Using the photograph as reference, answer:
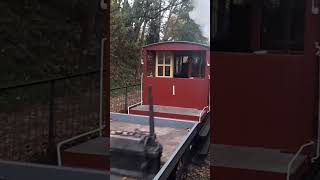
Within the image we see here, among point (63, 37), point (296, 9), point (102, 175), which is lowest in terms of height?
point (102, 175)

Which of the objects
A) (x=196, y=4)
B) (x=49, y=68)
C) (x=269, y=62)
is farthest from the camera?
(x=269, y=62)

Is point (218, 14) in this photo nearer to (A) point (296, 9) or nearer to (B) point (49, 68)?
(A) point (296, 9)

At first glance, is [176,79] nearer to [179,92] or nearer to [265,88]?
[179,92]

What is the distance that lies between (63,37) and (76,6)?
137 millimetres

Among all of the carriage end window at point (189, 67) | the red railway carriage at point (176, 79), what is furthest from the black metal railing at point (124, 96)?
the carriage end window at point (189, 67)

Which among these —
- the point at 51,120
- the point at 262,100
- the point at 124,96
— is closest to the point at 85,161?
the point at 51,120

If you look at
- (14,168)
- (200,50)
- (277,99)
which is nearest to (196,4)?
(200,50)

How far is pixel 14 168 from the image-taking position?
217cm

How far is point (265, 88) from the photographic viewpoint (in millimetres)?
2232

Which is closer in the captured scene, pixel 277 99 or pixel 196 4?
pixel 196 4

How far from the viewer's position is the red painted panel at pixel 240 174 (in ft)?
6.59

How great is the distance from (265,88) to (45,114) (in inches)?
37.8

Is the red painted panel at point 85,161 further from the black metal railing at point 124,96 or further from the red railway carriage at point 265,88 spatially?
the red railway carriage at point 265,88

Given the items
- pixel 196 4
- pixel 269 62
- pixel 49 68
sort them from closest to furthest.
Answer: pixel 196 4
pixel 49 68
pixel 269 62
